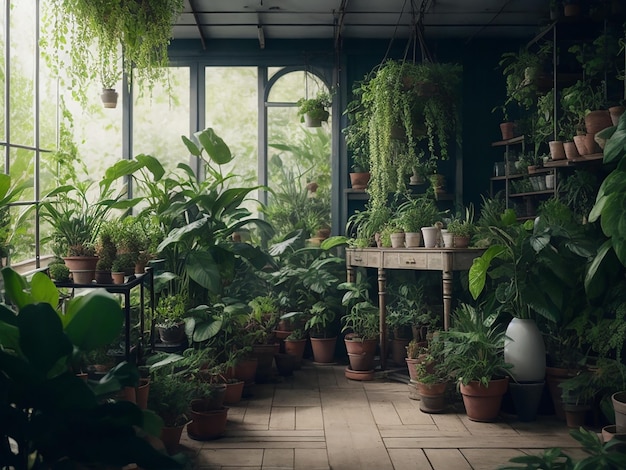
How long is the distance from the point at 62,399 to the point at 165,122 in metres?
4.66

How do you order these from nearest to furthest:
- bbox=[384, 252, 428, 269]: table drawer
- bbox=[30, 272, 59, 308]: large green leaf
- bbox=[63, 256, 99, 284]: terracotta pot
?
bbox=[30, 272, 59, 308]: large green leaf, bbox=[63, 256, 99, 284]: terracotta pot, bbox=[384, 252, 428, 269]: table drawer

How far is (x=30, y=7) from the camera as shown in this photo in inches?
182

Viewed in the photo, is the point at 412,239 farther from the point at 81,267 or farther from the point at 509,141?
the point at 81,267

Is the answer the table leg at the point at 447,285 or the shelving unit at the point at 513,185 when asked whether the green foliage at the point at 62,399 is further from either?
the shelving unit at the point at 513,185

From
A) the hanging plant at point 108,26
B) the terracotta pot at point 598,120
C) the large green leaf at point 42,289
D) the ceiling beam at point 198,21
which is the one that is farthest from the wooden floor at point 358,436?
the ceiling beam at point 198,21

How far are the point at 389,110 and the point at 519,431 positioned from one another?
2528 millimetres

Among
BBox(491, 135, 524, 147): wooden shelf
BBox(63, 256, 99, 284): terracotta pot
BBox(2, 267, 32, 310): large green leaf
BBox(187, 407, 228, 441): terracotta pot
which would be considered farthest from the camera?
BBox(491, 135, 524, 147): wooden shelf

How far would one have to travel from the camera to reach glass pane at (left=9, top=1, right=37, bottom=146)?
435 cm

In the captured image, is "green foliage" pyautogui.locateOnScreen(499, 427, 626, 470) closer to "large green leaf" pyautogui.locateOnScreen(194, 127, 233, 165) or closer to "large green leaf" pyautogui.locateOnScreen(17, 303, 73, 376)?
"large green leaf" pyautogui.locateOnScreen(17, 303, 73, 376)

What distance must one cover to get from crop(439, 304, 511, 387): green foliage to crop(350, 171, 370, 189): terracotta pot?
211cm

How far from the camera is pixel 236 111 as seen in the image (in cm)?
678

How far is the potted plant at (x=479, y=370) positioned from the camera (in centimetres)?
456

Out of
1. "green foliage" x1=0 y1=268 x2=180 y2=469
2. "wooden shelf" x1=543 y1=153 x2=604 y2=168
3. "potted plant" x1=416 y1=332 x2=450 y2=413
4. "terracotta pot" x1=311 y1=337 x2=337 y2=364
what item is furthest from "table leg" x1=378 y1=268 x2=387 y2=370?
"green foliage" x1=0 y1=268 x2=180 y2=469

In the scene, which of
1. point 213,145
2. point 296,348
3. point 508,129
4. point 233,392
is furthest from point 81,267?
point 508,129
